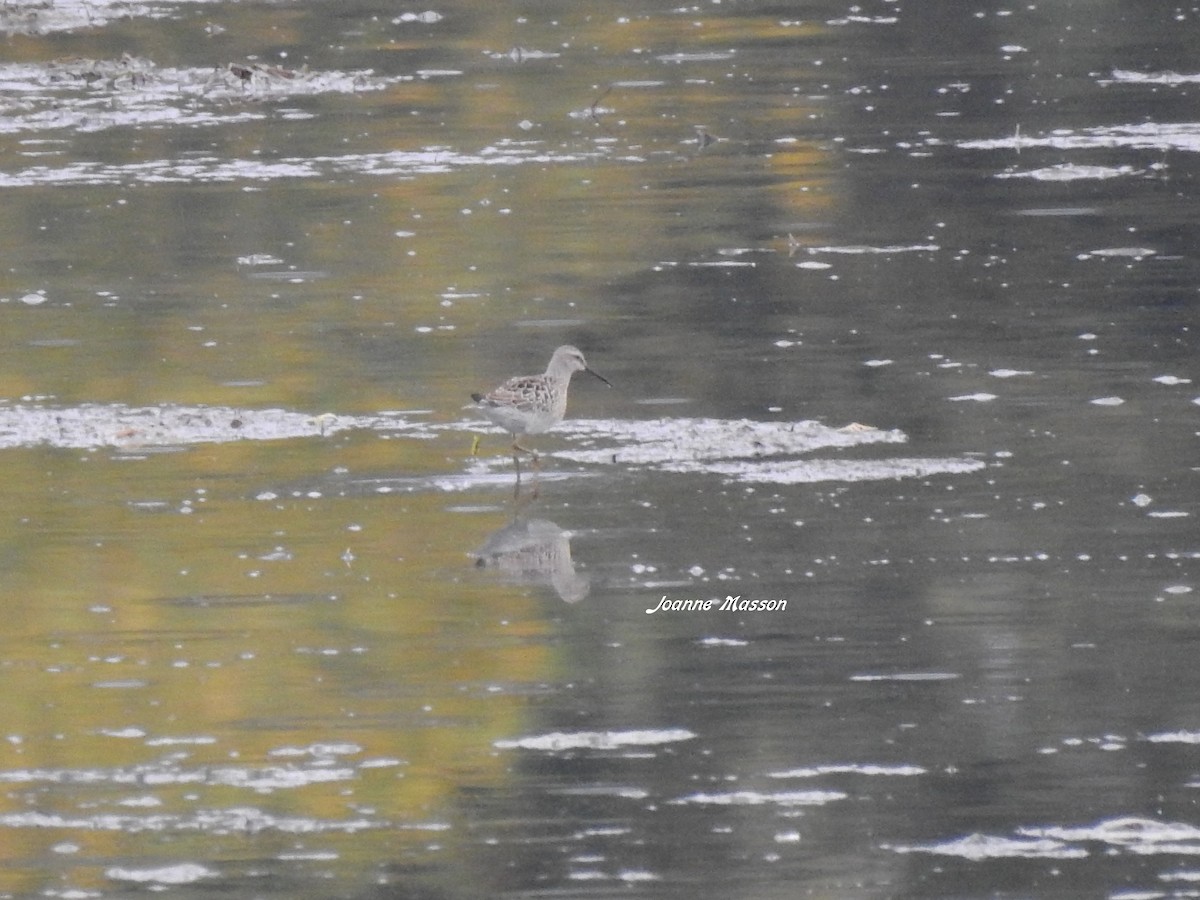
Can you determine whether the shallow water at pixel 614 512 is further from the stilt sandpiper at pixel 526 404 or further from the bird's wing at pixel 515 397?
the bird's wing at pixel 515 397

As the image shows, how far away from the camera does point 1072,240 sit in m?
14.5

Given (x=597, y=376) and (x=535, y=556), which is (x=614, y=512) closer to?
(x=535, y=556)

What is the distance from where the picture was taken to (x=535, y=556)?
9.06m

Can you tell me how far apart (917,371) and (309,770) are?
5.09m

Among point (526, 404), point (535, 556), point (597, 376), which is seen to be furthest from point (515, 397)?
point (535, 556)

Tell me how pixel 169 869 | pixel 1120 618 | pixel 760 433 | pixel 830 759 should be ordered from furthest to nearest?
1. pixel 760 433
2. pixel 1120 618
3. pixel 830 759
4. pixel 169 869

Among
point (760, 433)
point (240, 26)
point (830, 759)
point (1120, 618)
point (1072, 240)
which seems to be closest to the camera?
point (830, 759)

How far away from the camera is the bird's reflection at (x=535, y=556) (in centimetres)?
874

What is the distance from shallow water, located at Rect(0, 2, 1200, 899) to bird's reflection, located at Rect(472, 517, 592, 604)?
0.08 feet

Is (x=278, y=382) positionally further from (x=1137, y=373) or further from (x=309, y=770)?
(x=309, y=770)

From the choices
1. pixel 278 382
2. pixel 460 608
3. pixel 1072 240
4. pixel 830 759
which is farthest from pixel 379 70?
pixel 830 759
